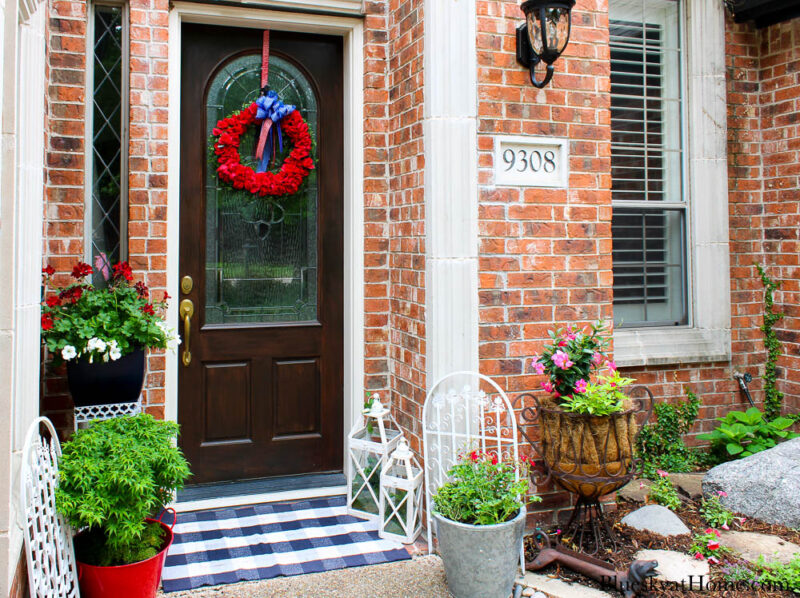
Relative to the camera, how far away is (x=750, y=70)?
16.7 feet

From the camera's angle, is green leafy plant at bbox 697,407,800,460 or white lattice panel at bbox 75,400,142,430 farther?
green leafy plant at bbox 697,407,800,460

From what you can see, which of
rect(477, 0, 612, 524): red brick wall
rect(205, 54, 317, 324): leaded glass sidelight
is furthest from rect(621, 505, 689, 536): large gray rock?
rect(205, 54, 317, 324): leaded glass sidelight

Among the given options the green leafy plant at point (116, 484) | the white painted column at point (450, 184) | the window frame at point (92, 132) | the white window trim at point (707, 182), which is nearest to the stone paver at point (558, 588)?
the white painted column at point (450, 184)

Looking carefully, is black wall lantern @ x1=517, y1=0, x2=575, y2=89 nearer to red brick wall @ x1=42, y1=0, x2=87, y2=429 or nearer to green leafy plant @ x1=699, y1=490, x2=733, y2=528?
red brick wall @ x1=42, y1=0, x2=87, y2=429

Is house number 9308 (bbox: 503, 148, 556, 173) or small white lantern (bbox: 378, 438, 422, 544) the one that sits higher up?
house number 9308 (bbox: 503, 148, 556, 173)

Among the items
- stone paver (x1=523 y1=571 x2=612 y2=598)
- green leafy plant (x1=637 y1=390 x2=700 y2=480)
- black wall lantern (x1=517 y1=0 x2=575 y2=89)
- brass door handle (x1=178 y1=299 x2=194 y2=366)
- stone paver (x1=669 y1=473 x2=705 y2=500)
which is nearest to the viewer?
stone paver (x1=523 y1=571 x2=612 y2=598)

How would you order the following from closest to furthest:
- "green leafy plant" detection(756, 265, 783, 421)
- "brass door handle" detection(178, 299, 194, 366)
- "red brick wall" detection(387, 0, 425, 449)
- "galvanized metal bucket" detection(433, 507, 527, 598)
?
"galvanized metal bucket" detection(433, 507, 527, 598)
"red brick wall" detection(387, 0, 425, 449)
"brass door handle" detection(178, 299, 194, 366)
"green leafy plant" detection(756, 265, 783, 421)

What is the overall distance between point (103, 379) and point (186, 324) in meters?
0.80

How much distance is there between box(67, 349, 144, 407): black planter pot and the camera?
3.24 metres

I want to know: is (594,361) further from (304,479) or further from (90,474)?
(90,474)

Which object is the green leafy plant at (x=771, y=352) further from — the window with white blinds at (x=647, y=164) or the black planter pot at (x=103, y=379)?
the black planter pot at (x=103, y=379)

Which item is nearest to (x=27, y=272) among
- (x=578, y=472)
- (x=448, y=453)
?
(x=448, y=453)

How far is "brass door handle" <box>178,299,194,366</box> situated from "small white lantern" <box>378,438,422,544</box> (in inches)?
50.2

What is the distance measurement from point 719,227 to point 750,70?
1.14 m
